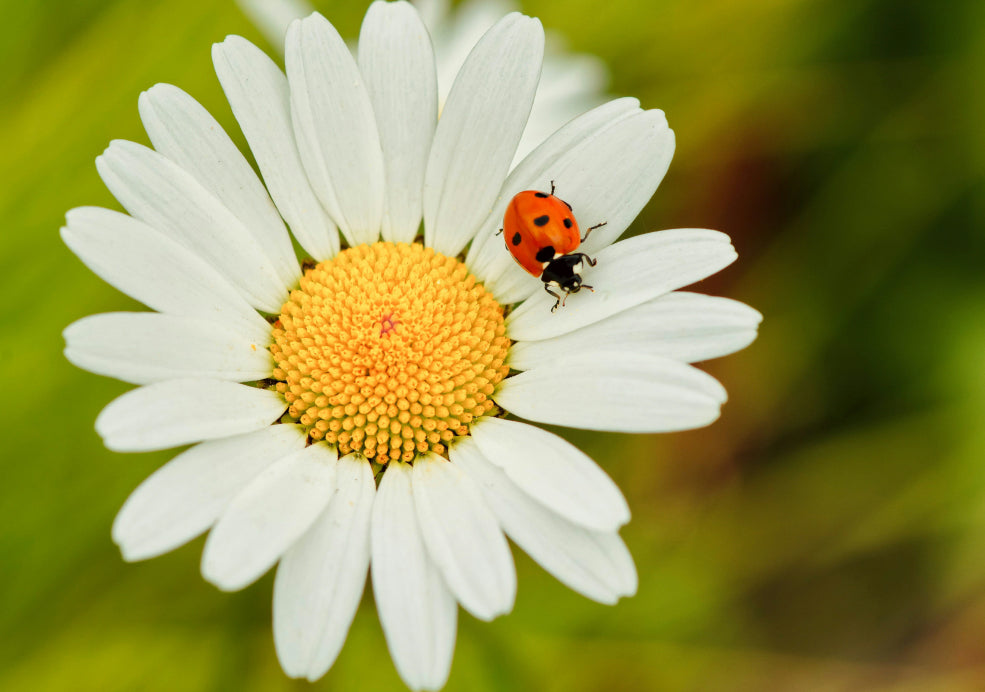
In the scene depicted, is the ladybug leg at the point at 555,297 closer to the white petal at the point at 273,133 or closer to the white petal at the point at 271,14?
the white petal at the point at 273,133

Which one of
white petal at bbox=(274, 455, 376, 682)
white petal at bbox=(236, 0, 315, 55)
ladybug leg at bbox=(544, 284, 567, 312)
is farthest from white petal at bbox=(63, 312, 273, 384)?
white petal at bbox=(236, 0, 315, 55)

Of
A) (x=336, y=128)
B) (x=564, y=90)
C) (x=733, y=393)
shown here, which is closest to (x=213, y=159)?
(x=336, y=128)

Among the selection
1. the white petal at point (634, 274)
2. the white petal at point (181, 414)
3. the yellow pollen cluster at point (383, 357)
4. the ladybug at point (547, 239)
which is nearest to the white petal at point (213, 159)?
the yellow pollen cluster at point (383, 357)

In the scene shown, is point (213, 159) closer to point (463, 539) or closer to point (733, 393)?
point (463, 539)

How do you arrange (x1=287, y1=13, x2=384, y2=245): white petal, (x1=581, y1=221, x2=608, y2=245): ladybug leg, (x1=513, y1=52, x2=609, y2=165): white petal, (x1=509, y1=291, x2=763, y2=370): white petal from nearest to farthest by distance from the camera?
(x1=509, y1=291, x2=763, y2=370): white petal
(x1=287, y1=13, x2=384, y2=245): white petal
(x1=581, y1=221, x2=608, y2=245): ladybug leg
(x1=513, y1=52, x2=609, y2=165): white petal

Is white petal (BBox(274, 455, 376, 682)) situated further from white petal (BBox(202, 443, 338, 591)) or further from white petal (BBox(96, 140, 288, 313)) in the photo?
white petal (BBox(96, 140, 288, 313))
